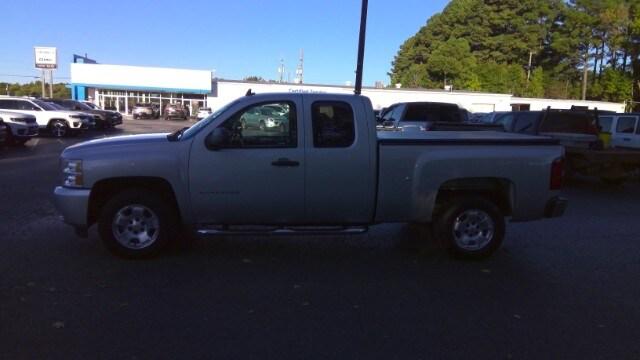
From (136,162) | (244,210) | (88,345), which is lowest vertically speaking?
(88,345)

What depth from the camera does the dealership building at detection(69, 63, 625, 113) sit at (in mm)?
58531

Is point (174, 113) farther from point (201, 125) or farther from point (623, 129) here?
point (201, 125)

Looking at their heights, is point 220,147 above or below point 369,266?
above

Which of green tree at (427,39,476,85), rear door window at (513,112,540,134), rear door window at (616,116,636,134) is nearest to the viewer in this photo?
rear door window at (513,112,540,134)

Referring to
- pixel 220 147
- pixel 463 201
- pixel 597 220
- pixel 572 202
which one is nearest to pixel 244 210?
pixel 220 147

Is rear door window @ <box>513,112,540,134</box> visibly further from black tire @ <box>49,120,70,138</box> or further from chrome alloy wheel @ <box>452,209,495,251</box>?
black tire @ <box>49,120,70,138</box>

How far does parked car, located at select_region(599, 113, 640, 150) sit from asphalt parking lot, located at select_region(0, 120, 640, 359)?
1077 cm

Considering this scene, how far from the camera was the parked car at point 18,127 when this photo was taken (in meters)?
20.3

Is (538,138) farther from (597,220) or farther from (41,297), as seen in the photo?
(41,297)

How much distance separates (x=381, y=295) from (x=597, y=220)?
227 inches

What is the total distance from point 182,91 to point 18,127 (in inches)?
1602

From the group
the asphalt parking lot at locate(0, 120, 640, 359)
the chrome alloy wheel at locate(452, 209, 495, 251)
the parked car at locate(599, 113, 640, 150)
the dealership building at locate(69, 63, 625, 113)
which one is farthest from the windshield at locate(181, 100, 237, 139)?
the dealership building at locate(69, 63, 625, 113)

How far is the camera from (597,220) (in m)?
9.84

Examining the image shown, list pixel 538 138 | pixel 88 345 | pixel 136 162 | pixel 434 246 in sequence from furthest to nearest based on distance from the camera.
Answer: pixel 434 246, pixel 538 138, pixel 136 162, pixel 88 345
